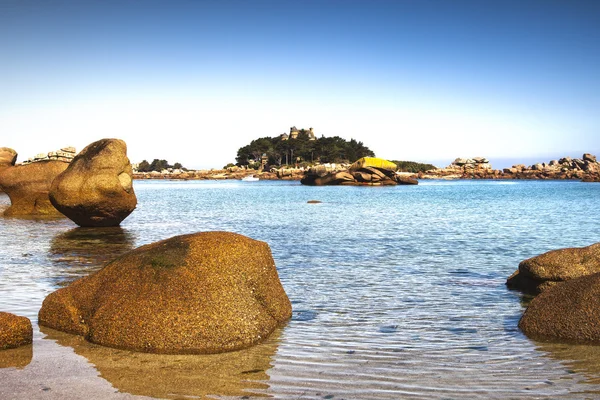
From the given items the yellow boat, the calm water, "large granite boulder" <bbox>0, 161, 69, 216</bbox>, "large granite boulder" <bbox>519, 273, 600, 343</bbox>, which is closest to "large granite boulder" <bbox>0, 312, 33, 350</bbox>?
the calm water

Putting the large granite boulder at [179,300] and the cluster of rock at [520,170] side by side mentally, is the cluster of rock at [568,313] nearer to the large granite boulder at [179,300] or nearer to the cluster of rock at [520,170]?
the large granite boulder at [179,300]

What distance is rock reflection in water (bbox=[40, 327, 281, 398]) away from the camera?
6473 mm

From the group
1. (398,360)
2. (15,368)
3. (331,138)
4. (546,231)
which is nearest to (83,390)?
(15,368)

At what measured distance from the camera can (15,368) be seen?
7.04 metres

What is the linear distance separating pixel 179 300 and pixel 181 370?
140 centimetres

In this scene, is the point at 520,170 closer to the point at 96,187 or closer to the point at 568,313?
the point at 96,187

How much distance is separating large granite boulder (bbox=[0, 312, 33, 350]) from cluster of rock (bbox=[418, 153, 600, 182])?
177m

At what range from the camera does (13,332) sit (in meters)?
7.89

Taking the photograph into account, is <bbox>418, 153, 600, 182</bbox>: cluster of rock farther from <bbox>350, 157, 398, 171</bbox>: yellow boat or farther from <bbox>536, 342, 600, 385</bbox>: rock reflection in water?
<bbox>536, 342, 600, 385</bbox>: rock reflection in water

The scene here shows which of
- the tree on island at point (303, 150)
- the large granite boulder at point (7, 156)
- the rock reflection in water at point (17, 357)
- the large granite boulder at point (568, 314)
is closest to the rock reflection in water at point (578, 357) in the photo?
the large granite boulder at point (568, 314)

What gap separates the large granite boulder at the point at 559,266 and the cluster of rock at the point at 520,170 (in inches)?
6727

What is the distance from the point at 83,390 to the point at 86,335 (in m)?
2.35

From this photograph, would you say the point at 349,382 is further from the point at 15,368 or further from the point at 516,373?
the point at 15,368

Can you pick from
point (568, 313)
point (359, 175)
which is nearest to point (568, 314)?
point (568, 313)
